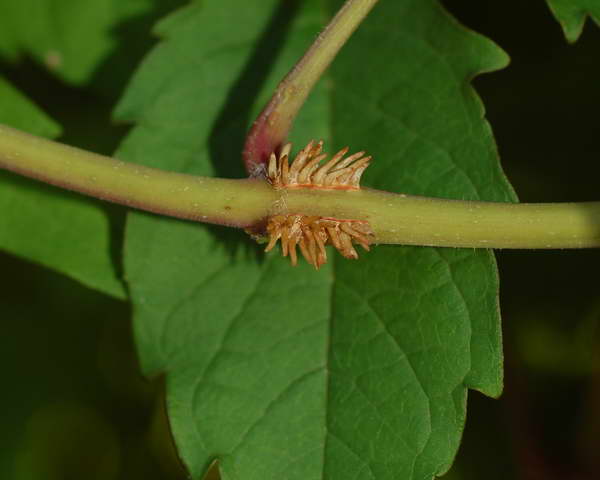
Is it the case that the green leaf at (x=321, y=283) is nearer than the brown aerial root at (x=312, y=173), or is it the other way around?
the brown aerial root at (x=312, y=173)

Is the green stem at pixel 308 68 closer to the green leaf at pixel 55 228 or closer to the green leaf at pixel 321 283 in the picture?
the green leaf at pixel 321 283

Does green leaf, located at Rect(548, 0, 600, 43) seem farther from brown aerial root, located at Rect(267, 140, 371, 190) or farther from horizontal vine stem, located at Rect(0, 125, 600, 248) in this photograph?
brown aerial root, located at Rect(267, 140, 371, 190)

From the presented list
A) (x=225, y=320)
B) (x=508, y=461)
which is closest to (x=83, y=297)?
(x=225, y=320)

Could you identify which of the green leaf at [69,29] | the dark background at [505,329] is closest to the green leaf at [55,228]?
the dark background at [505,329]

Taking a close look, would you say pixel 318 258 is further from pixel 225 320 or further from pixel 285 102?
pixel 225 320

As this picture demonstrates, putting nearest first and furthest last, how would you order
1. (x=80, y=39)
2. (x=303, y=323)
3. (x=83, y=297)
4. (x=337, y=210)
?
(x=337, y=210) → (x=303, y=323) → (x=80, y=39) → (x=83, y=297)

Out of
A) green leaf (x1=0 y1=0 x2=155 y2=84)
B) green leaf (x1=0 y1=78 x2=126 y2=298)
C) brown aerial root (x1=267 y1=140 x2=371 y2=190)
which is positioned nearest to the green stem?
brown aerial root (x1=267 y1=140 x2=371 y2=190)
